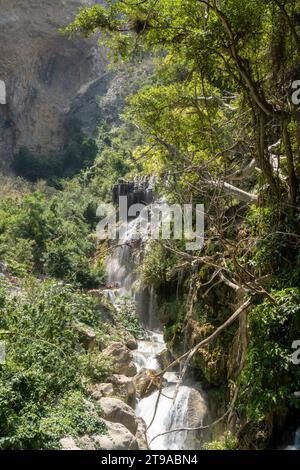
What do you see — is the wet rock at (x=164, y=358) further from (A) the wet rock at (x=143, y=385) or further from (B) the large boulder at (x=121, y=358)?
(B) the large boulder at (x=121, y=358)

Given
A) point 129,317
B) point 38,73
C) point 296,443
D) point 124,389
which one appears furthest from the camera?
point 38,73

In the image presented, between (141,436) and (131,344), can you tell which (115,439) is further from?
(131,344)

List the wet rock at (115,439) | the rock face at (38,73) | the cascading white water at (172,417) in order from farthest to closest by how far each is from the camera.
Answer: the rock face at (38,73) < the cascading white water at (172,417) < the wet rock at (115,439)

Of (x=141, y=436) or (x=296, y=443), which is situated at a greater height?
(x=296, y=443)

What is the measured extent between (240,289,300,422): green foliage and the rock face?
30.0 metres

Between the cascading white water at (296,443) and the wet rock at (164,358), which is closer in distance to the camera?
the cascading white water at (296,443)

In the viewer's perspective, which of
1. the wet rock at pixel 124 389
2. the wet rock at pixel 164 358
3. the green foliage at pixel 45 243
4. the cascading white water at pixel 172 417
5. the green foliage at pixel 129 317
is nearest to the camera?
the cascading white water at pixel 172 417

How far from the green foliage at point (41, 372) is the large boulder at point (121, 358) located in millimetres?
1091

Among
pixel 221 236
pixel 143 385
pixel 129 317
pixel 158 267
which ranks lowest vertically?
pixel 143 385

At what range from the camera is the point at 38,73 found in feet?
120

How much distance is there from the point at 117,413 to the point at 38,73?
109 feet

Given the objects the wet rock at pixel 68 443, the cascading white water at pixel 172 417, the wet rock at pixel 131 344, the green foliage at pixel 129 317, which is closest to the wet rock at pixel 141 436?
the cascading white water at pixel 172 417

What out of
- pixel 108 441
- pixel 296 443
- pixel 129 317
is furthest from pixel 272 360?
pixel 129 317

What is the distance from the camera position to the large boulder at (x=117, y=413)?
847cm
